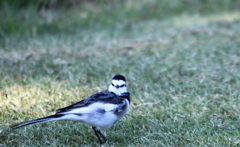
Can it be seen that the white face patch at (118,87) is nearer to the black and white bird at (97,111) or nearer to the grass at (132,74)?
the black and white bird at (97,111)

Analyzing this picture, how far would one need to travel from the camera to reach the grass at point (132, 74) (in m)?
3.57

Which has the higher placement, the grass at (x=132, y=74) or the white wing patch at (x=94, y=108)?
the white wing patch at (x=94, y=108)

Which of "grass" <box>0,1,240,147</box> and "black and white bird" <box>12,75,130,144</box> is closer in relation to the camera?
"black and white bird" <box>12,75,130,144</box>

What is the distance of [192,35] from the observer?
718 centimetres

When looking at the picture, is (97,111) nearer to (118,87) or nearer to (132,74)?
(118,87)

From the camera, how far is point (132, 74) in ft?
17.0

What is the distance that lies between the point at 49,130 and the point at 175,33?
4208 mm

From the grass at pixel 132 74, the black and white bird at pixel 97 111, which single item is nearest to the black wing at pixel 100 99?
the black and white bird at pixel 97 111

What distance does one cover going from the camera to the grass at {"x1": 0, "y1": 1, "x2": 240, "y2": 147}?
11.7 feet

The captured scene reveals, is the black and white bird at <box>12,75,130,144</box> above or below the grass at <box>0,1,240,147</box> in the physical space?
above

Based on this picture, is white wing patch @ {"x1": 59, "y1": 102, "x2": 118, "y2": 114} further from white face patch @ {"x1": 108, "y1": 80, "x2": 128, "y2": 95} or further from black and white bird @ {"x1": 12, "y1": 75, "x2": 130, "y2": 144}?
white face patch @ {"x1": 108, "y1": 80, "x2": 128, "y2": 95}

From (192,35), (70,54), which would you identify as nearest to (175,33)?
(192,35)

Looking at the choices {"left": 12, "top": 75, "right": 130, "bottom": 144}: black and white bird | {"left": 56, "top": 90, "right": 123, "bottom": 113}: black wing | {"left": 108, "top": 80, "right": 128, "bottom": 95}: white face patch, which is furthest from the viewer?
{"left": 108, "top": 80, "right": 128, "bottom": 95}: white face patch

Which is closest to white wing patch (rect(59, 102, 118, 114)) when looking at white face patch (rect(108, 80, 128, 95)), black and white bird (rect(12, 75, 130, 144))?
black and white bird (rect(12, 75, 130, 144))
